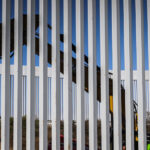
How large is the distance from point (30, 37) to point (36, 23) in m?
0.09

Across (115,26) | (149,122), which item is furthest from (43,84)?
(149,122)

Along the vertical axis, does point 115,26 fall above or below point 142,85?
above

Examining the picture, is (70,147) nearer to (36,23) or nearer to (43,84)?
(43,84)

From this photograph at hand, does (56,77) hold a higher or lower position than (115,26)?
lower

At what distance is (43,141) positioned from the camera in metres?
1.01

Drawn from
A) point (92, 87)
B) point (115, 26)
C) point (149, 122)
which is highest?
point (115, 26)

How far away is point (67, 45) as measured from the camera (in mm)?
1040

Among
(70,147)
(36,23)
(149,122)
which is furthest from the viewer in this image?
(149,122)

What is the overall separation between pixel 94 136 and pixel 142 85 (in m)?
0.27

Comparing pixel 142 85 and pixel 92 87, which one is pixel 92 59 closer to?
pixel 92 87

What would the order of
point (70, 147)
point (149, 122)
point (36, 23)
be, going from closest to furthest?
point (70, 147), point (36, 23), point (149, 122)

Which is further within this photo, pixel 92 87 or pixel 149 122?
pixel 149 122

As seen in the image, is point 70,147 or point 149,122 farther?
point 149,122

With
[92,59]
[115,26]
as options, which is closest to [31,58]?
[92,59]
